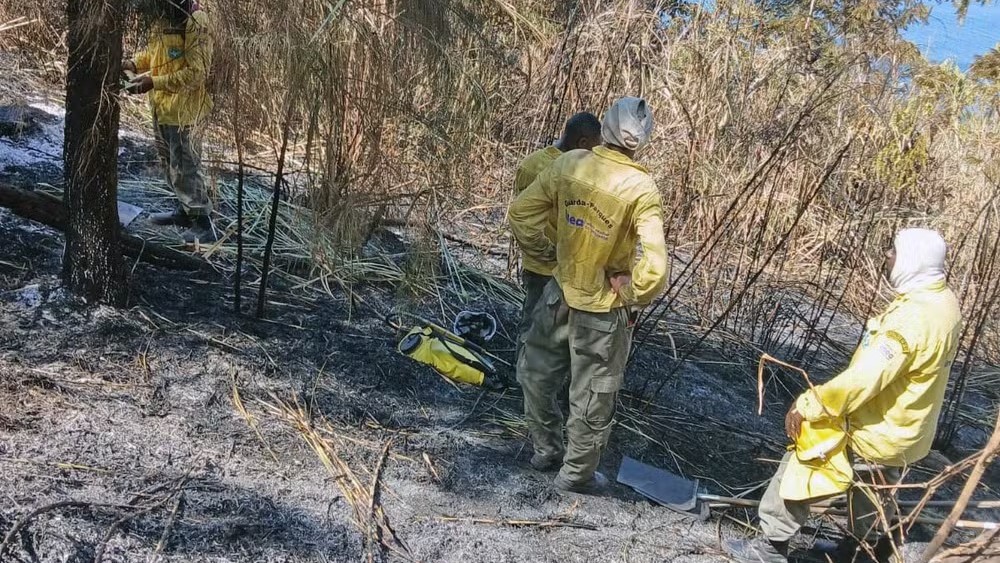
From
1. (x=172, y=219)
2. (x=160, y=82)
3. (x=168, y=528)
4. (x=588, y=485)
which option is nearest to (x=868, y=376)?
(x=588, y=485)

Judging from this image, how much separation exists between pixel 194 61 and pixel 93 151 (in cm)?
65

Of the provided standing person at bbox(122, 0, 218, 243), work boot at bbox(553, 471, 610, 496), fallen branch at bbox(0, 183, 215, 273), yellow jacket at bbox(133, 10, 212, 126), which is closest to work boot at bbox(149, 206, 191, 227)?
standing person at bbox(122, 0, 218, 243)

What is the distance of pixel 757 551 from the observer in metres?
3.08

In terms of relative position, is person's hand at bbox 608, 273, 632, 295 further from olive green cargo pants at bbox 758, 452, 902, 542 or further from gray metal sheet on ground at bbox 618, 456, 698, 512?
gray metal sheet on ground at bbox 618, 456, 698, 512

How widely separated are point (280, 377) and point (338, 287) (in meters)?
1.19

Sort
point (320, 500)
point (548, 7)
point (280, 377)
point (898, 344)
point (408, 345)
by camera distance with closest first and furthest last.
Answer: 1. point (898, 344)
2. point (320, 500)
3. point (280, 377)
4. point (408, 345)
5. point (548, 7)

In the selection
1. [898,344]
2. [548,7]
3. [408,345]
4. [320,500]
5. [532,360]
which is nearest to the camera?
[898,344]

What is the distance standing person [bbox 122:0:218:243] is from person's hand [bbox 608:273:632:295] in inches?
80.4

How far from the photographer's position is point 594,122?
12.1 feet

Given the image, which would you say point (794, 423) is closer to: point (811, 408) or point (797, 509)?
point (811, 408)

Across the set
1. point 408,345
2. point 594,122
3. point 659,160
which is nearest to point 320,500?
point 408,345

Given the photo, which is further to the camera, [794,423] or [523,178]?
[523,178]

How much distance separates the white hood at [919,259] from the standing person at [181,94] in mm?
2988

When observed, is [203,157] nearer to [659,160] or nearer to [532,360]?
[532,360]
